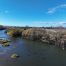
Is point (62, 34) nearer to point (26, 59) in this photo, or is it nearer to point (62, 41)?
point (62, 41)

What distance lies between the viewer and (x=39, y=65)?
25.4 m

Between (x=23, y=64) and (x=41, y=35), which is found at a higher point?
(x=41, y=35)

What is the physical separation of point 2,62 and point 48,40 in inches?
1091

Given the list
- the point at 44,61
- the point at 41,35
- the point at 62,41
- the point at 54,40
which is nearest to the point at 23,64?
the point at 44,61

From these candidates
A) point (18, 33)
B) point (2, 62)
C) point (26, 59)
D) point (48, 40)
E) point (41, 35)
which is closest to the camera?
point (2, 62)

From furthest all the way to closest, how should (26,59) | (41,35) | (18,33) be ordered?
(18,33) → (41,35) → (26,59)

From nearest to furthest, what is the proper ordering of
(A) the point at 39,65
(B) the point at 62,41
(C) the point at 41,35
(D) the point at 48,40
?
(A) the point at 39,65, (B) the point at 62,41, (D) the point at 48,40, (C) the point at 41,35

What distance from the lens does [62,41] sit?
139 ft

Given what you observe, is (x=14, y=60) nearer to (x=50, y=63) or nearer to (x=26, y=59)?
(x=26, y=59)

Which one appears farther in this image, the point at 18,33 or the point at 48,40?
the point at 18,33

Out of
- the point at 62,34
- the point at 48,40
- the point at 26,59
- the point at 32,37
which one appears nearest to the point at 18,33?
the point at 32,37

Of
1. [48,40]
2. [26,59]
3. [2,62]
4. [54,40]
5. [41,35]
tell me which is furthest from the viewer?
[41,35]

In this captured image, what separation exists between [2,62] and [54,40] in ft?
84.8

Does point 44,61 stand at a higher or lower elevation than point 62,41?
lower
